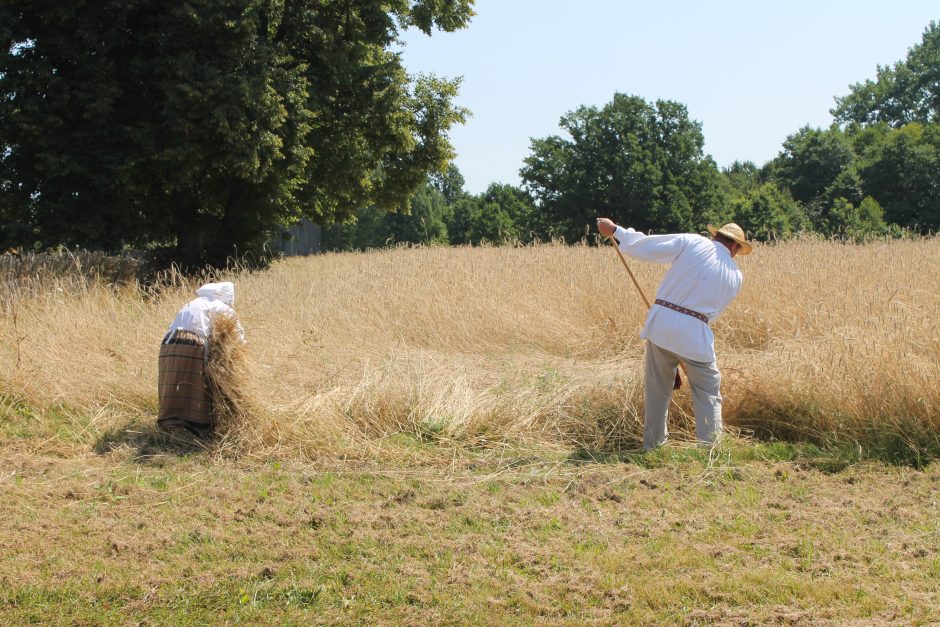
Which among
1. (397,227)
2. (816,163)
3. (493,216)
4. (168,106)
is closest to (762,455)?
(168,106)

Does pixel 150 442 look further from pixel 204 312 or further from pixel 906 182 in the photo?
pixel 906 182

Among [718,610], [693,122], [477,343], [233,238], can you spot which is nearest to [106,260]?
[233,238]

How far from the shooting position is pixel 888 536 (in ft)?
15.6

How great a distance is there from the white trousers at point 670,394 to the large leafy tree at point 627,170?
115ft

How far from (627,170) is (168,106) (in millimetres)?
30056

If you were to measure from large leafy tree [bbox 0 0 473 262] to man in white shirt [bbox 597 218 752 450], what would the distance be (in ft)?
34.0

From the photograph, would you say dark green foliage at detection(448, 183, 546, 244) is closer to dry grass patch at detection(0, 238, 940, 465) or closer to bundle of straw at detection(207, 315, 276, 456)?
dry grass patch at detection(0, 238, 940, 465)

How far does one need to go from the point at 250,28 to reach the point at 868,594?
557 inches

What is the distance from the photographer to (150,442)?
6984 mm

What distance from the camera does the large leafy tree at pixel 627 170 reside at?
41.9 metres

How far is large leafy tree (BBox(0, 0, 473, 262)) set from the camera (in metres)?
15.2

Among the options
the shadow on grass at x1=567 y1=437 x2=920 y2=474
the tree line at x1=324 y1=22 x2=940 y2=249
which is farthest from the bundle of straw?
the tree line at x1=324 y1=22 x2=940 y2=249

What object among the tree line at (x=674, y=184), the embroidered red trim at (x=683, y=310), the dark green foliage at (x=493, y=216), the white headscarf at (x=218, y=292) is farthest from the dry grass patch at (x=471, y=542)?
the dark green foliage at (x=493, y=216)

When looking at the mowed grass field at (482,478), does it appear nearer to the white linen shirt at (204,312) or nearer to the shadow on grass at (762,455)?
the shadow on grass at (762,455)
